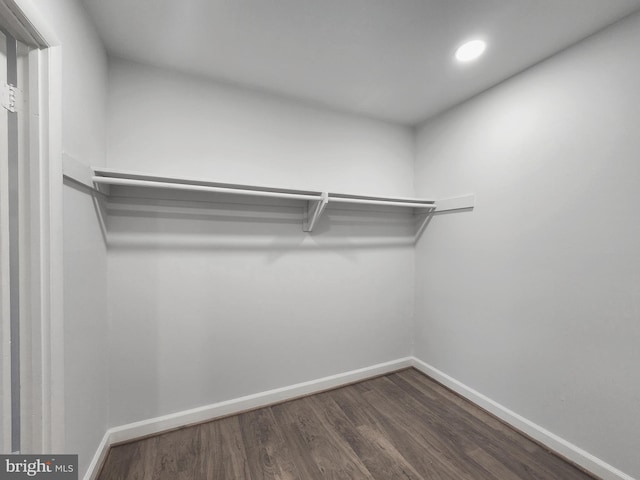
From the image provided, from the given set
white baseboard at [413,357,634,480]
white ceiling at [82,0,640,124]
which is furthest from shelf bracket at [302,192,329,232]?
white baseboard at [413,357,634,480]

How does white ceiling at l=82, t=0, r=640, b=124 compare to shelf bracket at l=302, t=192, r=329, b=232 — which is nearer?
white ceiling at l=82, t=0, r=640, b=124

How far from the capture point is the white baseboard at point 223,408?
1492mm

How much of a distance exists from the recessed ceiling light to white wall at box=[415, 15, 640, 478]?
420mm

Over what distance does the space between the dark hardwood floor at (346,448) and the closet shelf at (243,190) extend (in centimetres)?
139

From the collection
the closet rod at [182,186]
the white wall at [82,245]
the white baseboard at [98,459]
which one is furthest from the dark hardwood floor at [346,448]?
the closet rod at [182,186]

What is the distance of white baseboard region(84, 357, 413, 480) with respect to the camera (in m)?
1.49

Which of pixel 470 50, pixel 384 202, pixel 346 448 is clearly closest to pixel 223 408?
pixel 346 448

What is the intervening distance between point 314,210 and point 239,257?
65cm

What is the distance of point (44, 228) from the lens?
875mm

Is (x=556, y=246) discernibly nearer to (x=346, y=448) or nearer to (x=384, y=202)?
(x=384, y=202)

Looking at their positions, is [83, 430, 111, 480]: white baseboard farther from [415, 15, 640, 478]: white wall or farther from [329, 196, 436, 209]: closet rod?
[415, 15, 640, 478]: white wall

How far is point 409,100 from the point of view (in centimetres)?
200

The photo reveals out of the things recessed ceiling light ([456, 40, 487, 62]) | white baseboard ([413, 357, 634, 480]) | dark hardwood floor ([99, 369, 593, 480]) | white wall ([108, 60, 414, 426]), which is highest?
recessed ceiling light ([456, 40, 487, 62])

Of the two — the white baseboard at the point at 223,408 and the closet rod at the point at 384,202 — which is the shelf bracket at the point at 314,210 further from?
the white baseboard at the point at 223,408
